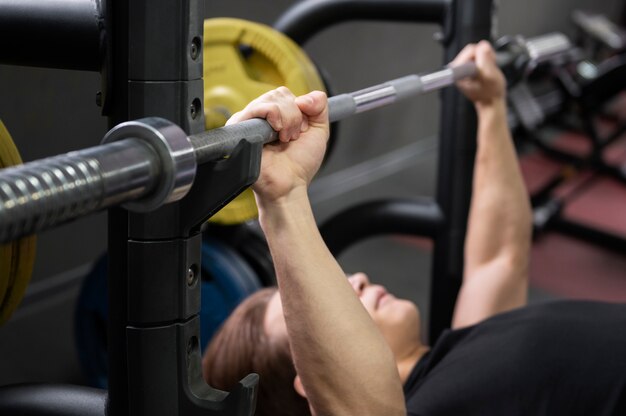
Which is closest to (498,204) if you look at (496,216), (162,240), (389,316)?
(496,216)

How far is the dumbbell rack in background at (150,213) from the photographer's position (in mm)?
687

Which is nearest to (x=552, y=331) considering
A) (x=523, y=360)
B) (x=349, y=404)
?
(x=523, y=360)

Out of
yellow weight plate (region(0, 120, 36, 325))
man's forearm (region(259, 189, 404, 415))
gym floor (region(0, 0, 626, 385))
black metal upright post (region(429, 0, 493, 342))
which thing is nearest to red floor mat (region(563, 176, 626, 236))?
gym floor (region(0, 0, 626, 385))

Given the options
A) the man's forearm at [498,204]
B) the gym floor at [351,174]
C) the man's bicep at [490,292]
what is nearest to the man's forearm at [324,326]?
the man's bicep at [490,292]

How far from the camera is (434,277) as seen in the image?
1961 millimetres

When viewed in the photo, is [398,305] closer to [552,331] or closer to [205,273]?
[552,331]

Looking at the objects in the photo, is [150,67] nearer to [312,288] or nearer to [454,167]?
[312,288]

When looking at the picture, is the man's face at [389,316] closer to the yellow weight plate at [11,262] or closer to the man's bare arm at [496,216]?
the man's bare arm at [496,216]

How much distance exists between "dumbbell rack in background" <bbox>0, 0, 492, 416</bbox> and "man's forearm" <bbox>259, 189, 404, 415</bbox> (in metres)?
0.13

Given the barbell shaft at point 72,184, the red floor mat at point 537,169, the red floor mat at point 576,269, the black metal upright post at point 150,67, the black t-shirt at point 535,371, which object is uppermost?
the black metal upright post at point 150,67

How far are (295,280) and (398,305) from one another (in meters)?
0.54

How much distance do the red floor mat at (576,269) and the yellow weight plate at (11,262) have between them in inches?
93.2

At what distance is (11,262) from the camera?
887 mm

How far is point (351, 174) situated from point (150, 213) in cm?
265
